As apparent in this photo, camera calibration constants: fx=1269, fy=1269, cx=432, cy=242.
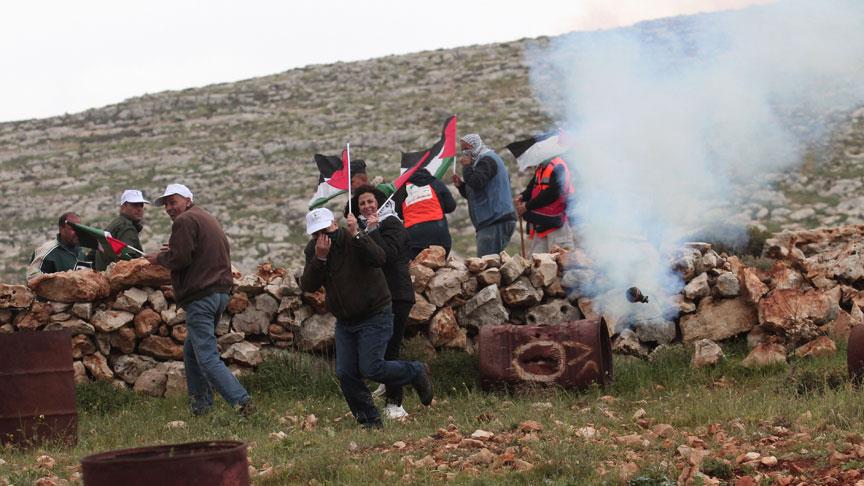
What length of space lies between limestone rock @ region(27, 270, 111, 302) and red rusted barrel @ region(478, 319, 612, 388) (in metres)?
3.74

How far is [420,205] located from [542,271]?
139 centimetres

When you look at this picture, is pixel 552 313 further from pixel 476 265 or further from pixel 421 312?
pixel 421 312

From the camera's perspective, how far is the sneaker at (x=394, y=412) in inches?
408

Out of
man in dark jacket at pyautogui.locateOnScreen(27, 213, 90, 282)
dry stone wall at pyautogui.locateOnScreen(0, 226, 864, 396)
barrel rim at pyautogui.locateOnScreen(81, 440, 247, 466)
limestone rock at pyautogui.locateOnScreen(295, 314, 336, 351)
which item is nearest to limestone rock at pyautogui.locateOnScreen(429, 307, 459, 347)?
dry stone wall at pyautogui.locateOnScreen(0, 226, 864, 396)

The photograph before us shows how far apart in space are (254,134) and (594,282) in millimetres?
34552

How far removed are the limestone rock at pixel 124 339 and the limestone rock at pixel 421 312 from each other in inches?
105

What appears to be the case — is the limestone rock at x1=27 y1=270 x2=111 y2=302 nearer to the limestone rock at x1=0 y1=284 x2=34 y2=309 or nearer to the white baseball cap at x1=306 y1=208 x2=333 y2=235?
the limestone rock at x1=0 y1=284 x2=34 y2=309

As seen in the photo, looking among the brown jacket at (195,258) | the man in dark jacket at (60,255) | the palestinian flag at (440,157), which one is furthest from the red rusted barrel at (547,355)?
the man in dark jacket at (60,255)

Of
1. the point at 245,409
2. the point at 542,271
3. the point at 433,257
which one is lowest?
the point at 245,409

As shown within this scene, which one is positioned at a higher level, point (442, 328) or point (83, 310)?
point (83, 310)

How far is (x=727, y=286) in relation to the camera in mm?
12375

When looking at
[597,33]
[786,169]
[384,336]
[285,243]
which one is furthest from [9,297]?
[786,169]

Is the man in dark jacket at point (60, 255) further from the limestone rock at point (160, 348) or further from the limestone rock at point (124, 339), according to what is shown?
the limestone rock at point (160, 348)

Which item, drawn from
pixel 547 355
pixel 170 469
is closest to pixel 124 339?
pixel 547 355
